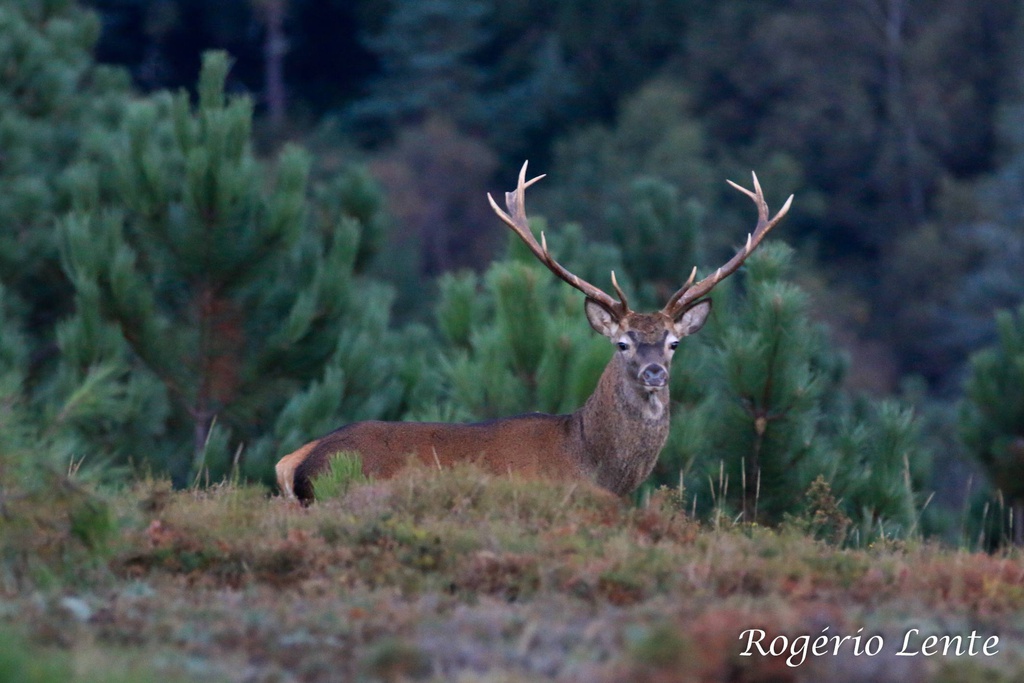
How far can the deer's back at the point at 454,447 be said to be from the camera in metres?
8.56

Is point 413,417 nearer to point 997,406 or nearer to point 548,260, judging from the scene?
point 548,260

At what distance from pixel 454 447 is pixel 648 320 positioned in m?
1.24

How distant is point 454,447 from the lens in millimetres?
8727

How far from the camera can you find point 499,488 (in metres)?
7.59

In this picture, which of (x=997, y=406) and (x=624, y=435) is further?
(x=997, y=406)

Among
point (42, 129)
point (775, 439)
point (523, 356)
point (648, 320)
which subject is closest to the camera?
point (648, 320)

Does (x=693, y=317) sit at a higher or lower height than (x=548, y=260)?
lower

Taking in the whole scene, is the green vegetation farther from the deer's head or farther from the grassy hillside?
the deer's head

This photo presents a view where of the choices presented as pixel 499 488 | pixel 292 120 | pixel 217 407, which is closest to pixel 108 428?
pixel 217 407

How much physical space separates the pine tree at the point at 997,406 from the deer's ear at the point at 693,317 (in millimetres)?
5029

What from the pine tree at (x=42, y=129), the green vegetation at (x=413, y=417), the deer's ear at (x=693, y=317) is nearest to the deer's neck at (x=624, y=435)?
the deer's ear at (x=693, y=317)

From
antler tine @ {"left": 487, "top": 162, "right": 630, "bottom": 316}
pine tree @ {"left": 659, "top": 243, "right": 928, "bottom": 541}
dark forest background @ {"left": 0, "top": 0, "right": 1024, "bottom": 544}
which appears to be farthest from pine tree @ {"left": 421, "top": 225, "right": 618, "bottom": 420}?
antler tine @ {"left": 487, "top": 162, "right": 630, "bottom": 316}

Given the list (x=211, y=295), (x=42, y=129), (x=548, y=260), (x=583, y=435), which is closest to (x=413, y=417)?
(x=211, y=295)

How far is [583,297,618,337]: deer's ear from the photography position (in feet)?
30.5
